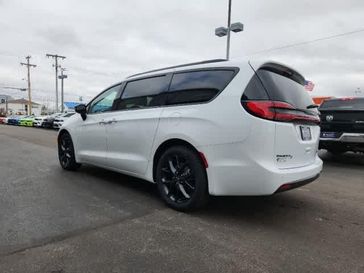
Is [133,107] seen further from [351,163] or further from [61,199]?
[351,163]

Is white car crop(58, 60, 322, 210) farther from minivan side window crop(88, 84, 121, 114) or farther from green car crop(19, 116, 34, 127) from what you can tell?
green car crop(19, 116, 34, 127)

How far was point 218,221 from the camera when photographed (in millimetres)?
3734

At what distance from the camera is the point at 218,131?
362 cm

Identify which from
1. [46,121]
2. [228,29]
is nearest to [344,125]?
[228,29]

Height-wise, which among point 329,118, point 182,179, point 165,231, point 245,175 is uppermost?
point 329,118

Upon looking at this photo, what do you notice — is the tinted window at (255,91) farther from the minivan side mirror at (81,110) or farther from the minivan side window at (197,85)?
the minivan side mirror at (81,110)

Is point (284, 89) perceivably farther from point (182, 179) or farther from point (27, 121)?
point (27, 121)

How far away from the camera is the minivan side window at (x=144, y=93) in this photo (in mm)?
4509

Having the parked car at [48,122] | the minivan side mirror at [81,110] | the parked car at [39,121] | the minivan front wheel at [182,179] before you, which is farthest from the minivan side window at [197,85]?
the parked car at [39,121]

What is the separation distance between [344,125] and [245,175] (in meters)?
5.29

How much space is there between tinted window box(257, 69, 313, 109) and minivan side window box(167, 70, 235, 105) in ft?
1.30

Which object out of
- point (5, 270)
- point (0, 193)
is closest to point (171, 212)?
point (5, 270)

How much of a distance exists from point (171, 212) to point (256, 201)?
131 cm

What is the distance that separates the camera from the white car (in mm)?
3453
